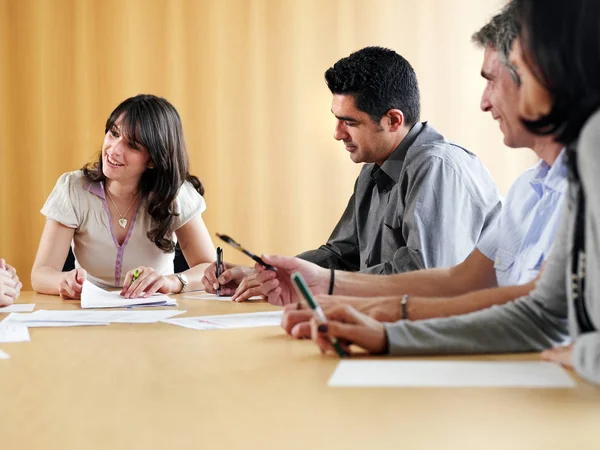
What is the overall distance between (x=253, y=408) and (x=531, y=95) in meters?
0.63

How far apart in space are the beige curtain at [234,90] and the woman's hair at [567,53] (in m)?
3.51

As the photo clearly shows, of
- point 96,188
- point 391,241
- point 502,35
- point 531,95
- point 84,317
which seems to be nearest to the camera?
point 531,95

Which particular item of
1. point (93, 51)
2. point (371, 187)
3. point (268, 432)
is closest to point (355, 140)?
point (371, 187)

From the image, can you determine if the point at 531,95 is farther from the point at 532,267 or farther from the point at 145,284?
the point at 145,284

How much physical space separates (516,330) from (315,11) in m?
3.72

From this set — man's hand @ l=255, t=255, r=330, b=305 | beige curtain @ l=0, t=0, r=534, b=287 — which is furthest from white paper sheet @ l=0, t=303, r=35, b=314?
beige curtain @ l=0, t=0, r=534, b=287

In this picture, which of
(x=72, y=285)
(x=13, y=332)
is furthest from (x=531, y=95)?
(x=72, y=285)

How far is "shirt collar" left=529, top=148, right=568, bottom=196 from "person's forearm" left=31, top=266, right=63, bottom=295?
1.70 meters

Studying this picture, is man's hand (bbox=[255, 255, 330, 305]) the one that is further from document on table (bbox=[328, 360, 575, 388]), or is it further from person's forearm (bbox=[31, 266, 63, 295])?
person's forearm (bbox=[31, 266, 63, 295])

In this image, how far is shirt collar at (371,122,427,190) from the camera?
8.61 ft

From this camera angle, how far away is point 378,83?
105 inches

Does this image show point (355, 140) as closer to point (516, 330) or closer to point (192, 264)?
point (192, 264)

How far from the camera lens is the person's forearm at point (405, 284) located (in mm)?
1846

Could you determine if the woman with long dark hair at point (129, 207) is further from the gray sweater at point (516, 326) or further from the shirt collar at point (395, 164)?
the gray sweater at point (516, 326)
